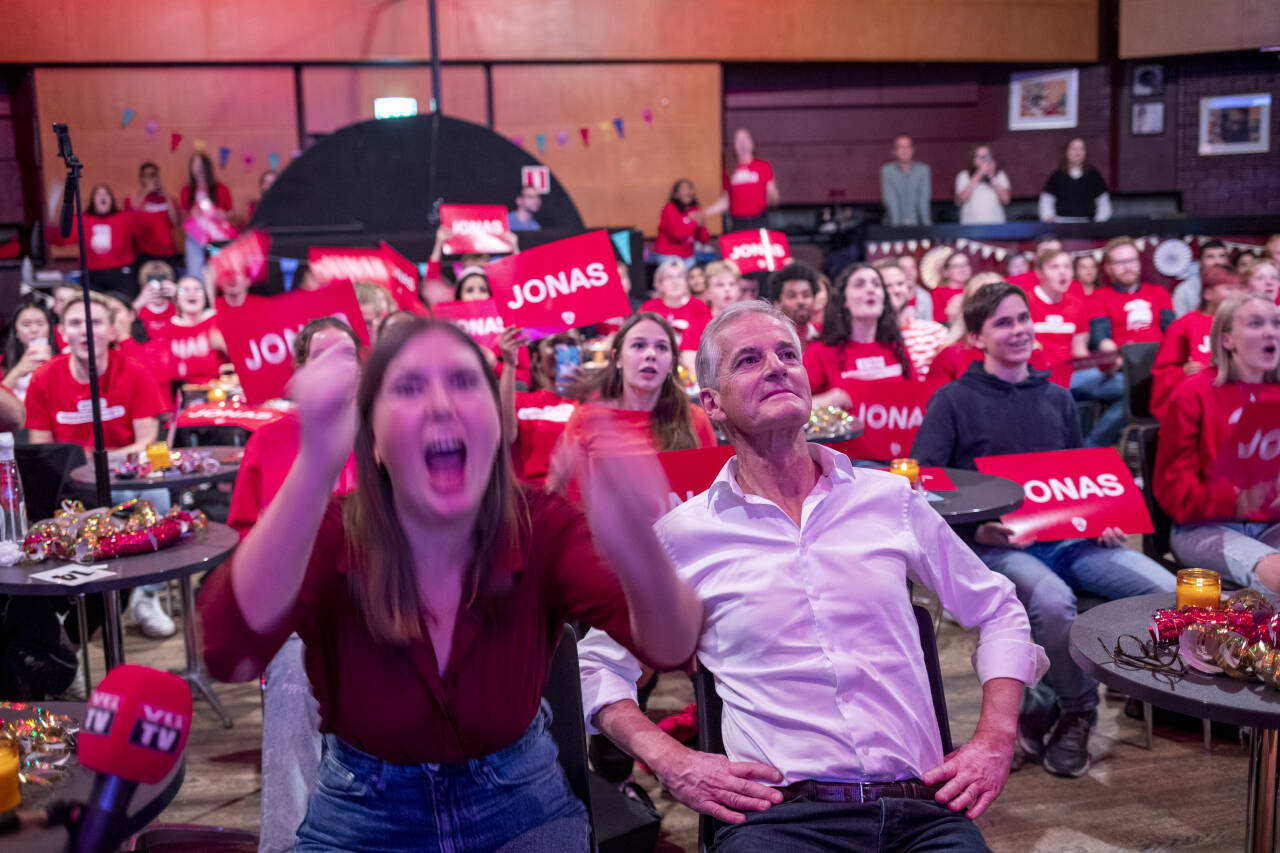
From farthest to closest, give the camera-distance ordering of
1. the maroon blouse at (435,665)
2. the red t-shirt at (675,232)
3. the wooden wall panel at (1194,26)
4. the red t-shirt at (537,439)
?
1. the wooden wall panel at (1194,26)
2. the red t-shirt at (675,232)
3. the red t-shirt at (537,439)
4. the maroon blouse at (435,665)

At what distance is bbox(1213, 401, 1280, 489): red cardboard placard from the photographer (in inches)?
128

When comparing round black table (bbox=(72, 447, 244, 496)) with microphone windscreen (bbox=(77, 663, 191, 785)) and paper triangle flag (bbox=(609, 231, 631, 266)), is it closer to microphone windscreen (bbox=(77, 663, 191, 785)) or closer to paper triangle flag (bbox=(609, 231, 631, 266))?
microphone windscreen (bbox=(77, 663, 191, 785))

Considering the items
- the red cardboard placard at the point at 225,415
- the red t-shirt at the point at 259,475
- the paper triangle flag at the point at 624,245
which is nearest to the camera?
the red t-shirt at the point at 259,475

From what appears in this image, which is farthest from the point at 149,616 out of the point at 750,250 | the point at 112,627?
the point at 750,250

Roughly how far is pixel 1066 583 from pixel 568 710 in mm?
2015

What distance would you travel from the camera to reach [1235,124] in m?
13.5

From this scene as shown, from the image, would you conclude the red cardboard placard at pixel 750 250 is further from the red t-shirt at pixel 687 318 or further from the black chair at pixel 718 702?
the black chair at pixel 718 702

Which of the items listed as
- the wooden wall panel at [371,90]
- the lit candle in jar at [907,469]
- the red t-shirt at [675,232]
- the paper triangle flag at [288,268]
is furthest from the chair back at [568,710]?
the wooden wall panel at [371,90]

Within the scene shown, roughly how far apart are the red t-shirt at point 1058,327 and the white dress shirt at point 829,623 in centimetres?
484

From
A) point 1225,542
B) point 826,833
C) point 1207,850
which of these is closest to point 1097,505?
point 1225,542

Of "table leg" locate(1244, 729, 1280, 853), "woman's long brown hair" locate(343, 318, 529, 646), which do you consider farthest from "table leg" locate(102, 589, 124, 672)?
"table leg" locate(1244, 729, 1280, 853)

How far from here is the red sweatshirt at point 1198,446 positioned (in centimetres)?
340

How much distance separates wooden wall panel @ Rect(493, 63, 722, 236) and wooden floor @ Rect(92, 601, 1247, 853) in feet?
33.4

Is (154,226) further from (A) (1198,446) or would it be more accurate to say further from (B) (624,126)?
(A) (1198,446)
